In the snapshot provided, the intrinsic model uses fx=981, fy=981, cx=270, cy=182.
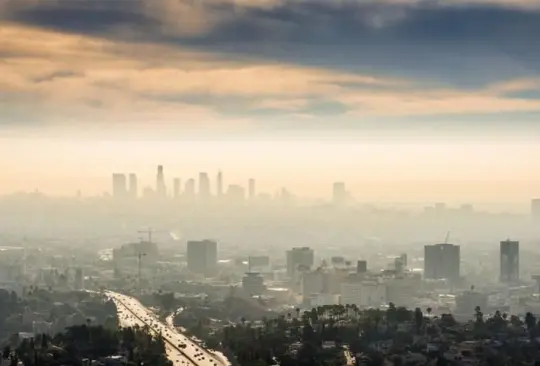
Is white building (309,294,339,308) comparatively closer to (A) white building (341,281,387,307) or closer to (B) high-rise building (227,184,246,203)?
(A) white building (341,281,387,307)

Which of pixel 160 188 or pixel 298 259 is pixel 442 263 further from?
pixel 160 188

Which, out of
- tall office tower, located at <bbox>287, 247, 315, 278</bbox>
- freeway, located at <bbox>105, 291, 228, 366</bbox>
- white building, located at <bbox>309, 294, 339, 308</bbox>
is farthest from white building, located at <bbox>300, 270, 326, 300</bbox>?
freeway, located at <bbox>105, 291, 228, 366</bbox>

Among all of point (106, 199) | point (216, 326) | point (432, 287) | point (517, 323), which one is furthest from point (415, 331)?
point (106, 199)

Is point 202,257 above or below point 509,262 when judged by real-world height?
below

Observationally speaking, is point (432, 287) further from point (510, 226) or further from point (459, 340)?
point (510, 226)

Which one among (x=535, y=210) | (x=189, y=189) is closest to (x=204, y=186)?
(x=189, y=189)
